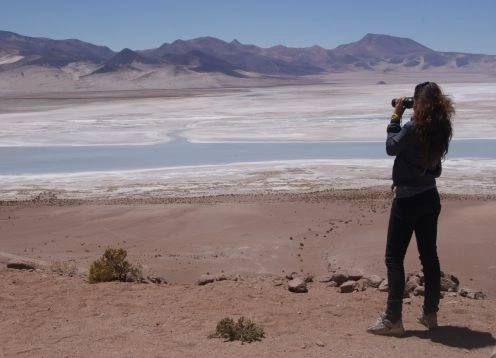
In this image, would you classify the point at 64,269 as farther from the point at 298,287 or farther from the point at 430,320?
the point at 430,320

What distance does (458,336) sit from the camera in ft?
15.9

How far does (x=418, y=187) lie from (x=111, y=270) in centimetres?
329

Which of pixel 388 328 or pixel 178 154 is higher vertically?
pixel 388 328

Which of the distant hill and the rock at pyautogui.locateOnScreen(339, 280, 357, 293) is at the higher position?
the distant hill

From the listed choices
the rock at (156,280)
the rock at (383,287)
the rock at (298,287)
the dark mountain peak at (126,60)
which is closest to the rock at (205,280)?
the rock at (156,280)

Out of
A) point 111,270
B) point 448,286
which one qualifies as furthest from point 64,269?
point 448,286

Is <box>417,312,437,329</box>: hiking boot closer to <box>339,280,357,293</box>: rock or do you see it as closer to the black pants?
the black pants

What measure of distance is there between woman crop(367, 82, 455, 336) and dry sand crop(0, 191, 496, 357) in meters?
A: 0.21

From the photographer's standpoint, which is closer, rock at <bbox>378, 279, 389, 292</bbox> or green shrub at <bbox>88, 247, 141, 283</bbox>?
rock at <bbox>378, 279, 389, 292</bbox>

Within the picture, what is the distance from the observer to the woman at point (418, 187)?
4.63m

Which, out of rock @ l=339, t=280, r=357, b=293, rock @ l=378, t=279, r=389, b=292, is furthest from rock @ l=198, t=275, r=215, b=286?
rock @ l=378, t=279, r=389, b=292

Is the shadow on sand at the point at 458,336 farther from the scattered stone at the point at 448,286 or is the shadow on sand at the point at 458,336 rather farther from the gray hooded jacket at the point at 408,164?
the scattered stone at the point at 448,286

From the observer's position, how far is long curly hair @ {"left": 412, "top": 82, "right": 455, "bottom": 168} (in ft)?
15.1

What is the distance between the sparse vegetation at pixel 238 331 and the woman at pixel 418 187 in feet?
2.48
